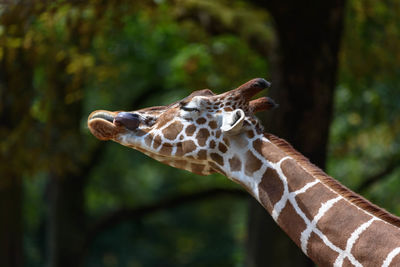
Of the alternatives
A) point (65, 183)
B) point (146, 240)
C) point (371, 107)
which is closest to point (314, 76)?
point (371, 107)

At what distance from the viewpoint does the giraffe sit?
3416 millimetres

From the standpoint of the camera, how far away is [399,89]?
1277 centimetres

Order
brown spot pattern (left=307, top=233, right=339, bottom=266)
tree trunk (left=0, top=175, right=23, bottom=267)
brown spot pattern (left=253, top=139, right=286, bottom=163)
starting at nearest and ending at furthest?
brown spot pattern (left=307, top=233, right=339, bottom=266)
brown spot pattern (left=253, top=139, right=286, bottom=163)
tree trunk (left=0, top=175, right=23, bottom=267)

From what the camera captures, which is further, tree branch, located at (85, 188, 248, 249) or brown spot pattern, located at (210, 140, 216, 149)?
tree branch, located at (85, 188, 248, 249)

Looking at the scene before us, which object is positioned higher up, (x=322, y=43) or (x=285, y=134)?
(x=322, y=43)

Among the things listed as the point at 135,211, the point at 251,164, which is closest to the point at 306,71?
the point at 251,164

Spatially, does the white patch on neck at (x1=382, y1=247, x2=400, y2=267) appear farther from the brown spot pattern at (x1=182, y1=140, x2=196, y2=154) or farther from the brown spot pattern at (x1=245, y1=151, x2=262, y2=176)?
the brown spot pattern at (x1=182, y1=140, x2=196, y2=154)

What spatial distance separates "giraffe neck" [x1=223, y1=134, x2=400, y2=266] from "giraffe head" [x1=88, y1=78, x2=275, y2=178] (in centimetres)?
9

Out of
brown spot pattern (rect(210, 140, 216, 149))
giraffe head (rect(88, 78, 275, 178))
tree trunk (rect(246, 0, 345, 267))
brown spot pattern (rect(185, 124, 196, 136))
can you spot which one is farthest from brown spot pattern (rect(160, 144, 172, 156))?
tree trunk (rect(246, 0, 345, 267))

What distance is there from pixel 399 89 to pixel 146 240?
43.0ft

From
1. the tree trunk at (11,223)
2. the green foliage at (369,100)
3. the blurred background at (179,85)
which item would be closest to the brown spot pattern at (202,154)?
the blurred background at (179,85)

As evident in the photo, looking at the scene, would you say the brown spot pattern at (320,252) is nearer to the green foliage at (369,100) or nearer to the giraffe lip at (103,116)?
the giraffe lip at (103,116)

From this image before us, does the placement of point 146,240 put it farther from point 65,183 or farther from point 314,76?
point 314,76

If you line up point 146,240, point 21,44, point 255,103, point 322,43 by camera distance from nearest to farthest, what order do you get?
point 255,103 < point 322,43 < point 21,44 < point 146,240
